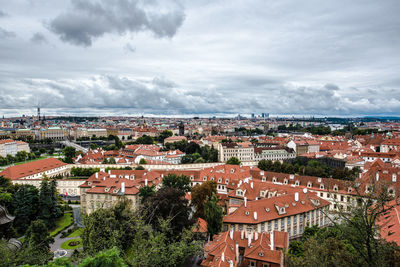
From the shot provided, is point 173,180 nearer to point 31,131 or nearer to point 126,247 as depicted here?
point 126,247

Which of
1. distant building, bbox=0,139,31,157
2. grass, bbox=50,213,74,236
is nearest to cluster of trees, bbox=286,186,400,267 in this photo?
grass, bbox=50,213,74,236

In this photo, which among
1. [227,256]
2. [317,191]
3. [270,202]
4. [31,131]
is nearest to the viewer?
[227,256]

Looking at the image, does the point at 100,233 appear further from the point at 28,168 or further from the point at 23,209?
the point at 28,168

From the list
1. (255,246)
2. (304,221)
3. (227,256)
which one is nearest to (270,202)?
(304,221)

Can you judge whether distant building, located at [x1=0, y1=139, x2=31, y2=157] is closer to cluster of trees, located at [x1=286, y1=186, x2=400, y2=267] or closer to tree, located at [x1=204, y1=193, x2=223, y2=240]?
tree, located at [x1=204, y1=193, x2=223, y2=240]

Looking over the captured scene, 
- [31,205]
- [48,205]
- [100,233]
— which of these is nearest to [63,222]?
[48,205]
